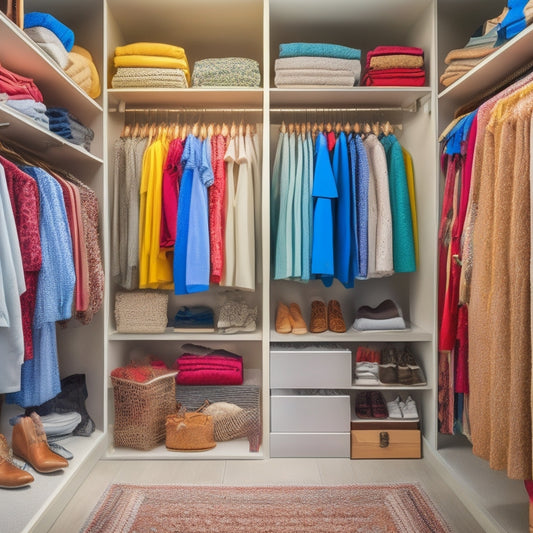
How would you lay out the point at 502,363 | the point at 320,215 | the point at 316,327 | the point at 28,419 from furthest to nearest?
the point at 316,327 → the point at 320,215 → the point at 28,419 → the point at 502,363

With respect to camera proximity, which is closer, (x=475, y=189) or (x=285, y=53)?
(x=475, y=189)

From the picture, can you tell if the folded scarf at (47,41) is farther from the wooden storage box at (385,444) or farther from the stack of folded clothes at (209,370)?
the wooden storage box at (385,444)

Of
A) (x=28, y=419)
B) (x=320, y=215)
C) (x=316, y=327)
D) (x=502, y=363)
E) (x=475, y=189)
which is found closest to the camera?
(x=502, y=363)

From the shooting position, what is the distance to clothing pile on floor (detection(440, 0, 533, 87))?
1.74m

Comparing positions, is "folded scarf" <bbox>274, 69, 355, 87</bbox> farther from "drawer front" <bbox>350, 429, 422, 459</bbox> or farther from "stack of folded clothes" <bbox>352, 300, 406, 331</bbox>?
"drawer front" <bbox>350, 429, 422, 459</bbox>

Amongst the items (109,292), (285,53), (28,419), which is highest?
(285,53)

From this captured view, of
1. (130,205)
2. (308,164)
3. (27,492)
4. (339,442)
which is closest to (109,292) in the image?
(130,205)

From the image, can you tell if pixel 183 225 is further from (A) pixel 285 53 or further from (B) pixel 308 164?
(A) pixel 285 53

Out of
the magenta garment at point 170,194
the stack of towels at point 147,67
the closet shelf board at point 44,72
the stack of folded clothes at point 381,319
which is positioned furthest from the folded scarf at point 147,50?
the stack of folded clothes at point 381,319

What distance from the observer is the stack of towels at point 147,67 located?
8.40 ft

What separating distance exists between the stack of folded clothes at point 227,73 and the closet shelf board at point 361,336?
4.34ft

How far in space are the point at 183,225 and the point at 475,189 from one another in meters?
1.36

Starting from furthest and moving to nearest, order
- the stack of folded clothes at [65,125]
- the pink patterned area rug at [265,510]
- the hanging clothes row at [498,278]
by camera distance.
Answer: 1. the stack of folded clothes at [65,125]
2. the pink patterned area rug at [265,510]
3. the hanging clothes row at [498,278]

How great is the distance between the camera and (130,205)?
2629 millimetres
